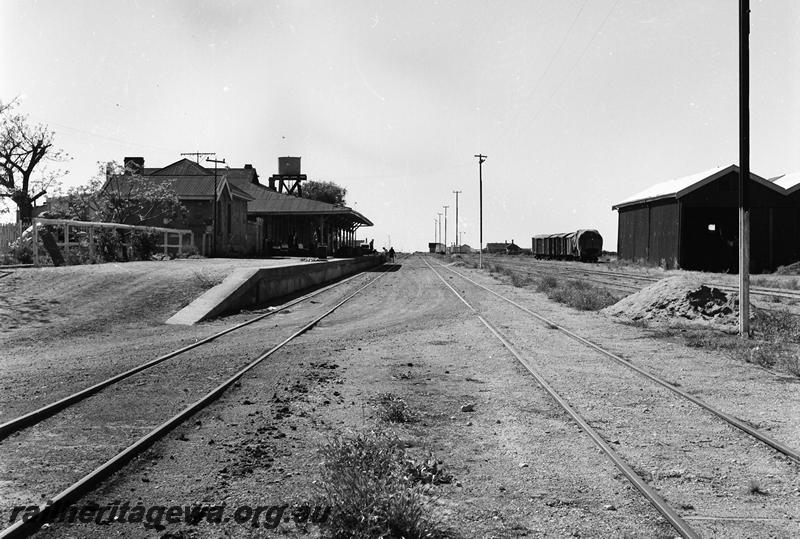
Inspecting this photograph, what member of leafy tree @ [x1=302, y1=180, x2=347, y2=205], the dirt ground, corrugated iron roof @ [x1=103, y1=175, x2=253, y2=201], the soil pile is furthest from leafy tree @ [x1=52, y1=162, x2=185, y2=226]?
leafy tree @ [x1=302, y1=180, x2=347, y2=205]

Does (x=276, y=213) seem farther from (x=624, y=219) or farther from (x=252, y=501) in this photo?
(x=252, y=501)

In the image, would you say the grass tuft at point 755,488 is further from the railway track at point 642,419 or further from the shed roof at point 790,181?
the shed roof at point 790,181

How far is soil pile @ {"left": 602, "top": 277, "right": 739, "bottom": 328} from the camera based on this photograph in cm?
1401

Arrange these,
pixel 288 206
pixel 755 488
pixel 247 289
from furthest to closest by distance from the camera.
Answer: pixel 288 206 → pixel 247 289 → pixel 755 488

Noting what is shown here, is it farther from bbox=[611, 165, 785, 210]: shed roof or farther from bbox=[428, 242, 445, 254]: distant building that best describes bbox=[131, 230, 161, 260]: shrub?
bbox=[428, 242, 445, 254]: distant building

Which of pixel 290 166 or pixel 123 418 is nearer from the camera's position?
pixel 123 418

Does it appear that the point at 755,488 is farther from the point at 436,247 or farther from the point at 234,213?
the point at 436,247

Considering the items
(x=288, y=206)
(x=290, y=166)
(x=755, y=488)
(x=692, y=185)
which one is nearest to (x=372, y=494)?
(x=755, y=488)

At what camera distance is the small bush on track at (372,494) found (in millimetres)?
3633

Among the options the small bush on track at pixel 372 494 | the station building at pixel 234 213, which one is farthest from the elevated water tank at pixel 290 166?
the small bush on track at pixel 372 494

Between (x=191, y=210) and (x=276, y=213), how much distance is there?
29.3 ft

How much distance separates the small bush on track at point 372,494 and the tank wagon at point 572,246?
5609 cm

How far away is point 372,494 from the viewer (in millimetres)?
3887

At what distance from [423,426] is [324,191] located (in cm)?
13227
